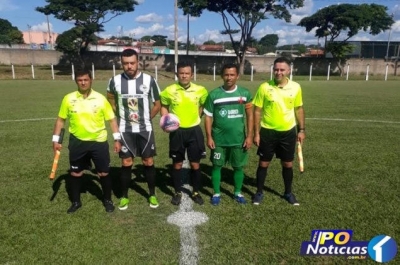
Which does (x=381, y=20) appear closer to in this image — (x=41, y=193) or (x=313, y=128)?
(x=313, y=128)

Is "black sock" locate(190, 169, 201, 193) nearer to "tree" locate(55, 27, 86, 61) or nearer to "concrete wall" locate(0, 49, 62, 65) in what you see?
"tree" locate(55, 27, 86, 61)

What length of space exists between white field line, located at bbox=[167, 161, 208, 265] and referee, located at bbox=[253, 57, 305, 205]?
0.95 m

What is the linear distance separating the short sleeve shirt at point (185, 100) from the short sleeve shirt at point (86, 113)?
83cm

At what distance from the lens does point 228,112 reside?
4785 millimetres

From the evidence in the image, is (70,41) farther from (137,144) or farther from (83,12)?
(137,144)

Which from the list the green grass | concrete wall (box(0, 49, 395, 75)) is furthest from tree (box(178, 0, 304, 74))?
the green grass

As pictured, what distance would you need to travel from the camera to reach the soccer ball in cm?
469

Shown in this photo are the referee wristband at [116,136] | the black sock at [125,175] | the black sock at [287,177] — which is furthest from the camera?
the black sock at [287,177]

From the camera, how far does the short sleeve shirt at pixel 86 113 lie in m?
4.55

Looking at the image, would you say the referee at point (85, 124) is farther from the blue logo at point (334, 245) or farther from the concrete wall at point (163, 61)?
the concrete wall at point (163, 61)

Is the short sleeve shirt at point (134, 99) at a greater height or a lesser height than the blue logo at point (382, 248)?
greater

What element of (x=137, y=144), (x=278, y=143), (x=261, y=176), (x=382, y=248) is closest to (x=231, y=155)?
(x=261, y=176)

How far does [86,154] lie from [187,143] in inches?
54.9

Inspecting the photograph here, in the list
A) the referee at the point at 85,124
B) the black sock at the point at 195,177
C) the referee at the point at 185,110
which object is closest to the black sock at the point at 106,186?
the referee at the point at 85,124
